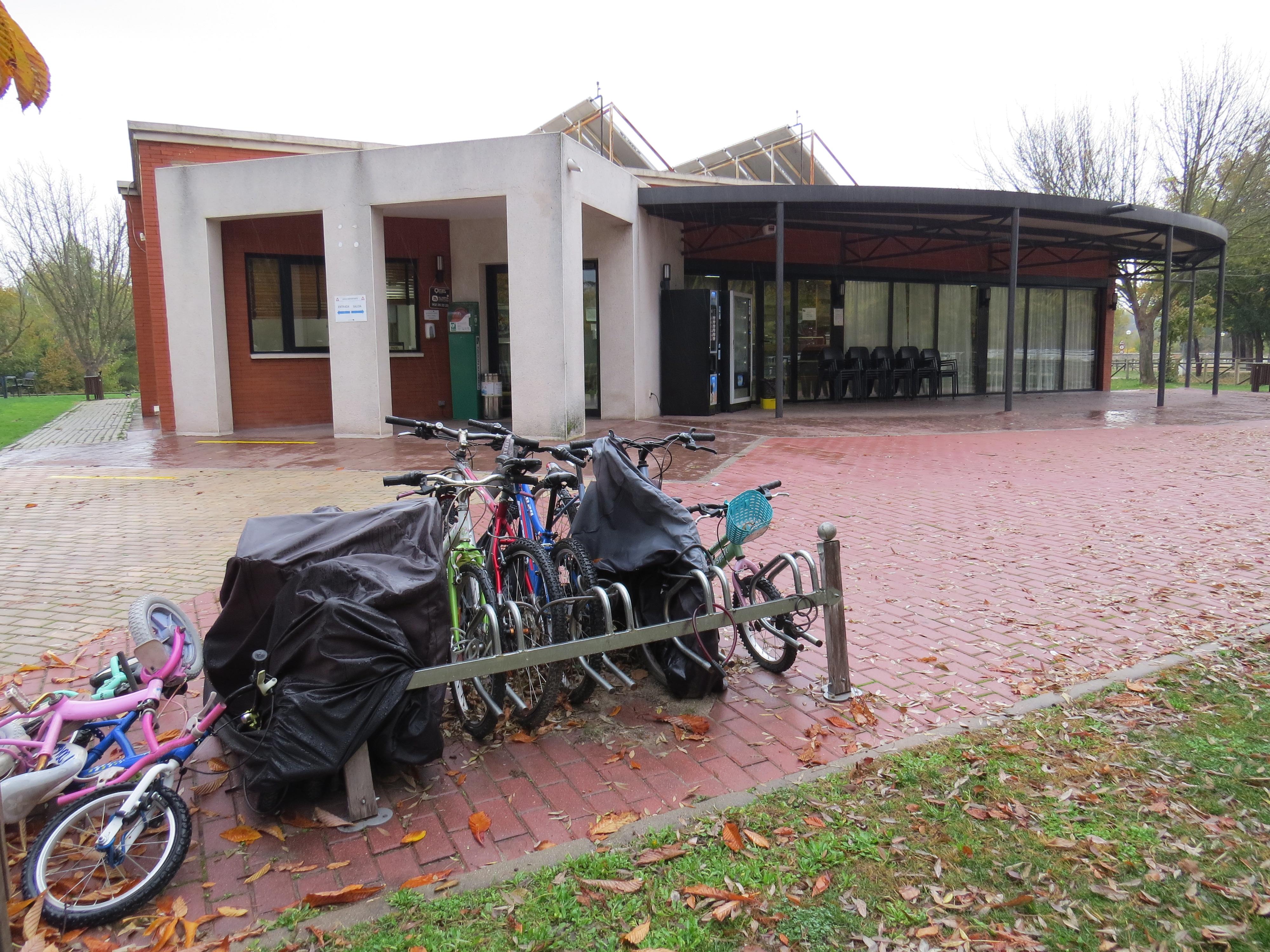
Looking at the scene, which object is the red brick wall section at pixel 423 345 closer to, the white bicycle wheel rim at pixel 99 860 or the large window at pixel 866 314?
the large window at pixel 866 314

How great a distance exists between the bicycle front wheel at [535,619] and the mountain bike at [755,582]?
0.83m

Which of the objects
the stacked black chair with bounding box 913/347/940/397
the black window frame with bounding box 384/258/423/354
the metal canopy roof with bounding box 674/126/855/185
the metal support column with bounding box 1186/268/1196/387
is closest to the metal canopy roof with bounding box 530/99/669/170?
the metal canopy roof with bounding box 674/126/855/185

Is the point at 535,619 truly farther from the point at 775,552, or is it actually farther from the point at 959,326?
the point at 959,326

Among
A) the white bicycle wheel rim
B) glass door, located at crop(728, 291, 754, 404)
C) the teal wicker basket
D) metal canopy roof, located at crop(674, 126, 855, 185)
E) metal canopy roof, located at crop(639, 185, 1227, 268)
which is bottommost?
the white bicycle wheel rim

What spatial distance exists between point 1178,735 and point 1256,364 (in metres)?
27.4

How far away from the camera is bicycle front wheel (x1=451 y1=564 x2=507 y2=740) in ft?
11.1

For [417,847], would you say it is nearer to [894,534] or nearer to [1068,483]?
[894,534]

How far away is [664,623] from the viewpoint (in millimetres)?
3666

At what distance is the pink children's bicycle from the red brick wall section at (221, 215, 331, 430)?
40.7ft

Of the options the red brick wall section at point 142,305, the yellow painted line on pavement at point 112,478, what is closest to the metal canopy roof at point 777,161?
the red brick wall section at point 142,305

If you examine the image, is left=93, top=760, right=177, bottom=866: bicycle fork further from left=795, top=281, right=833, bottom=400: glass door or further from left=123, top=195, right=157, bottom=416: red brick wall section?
left=795, top=281, right=833, bottom=400: glass door

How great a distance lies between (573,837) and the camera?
283 cm

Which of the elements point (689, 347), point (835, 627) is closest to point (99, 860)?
point (835, 627)

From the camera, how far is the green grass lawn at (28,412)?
16312 mm
